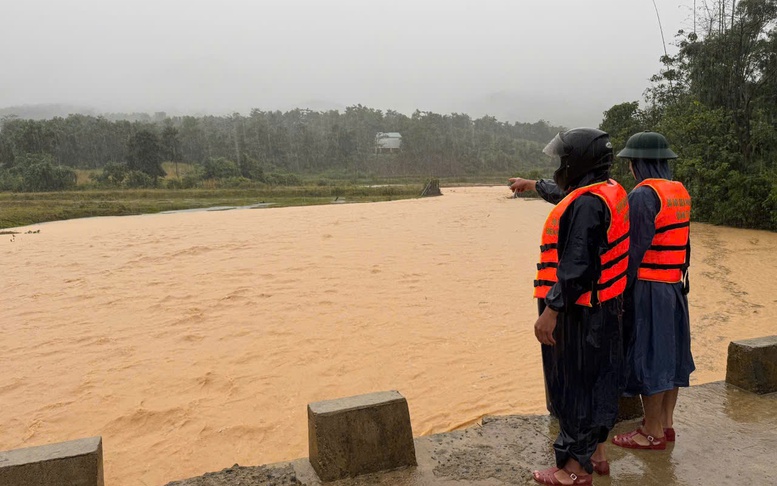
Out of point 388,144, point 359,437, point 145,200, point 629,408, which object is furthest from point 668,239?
point 388,144

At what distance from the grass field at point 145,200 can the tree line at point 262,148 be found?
735 centimetres

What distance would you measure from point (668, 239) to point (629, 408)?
43.7 inches

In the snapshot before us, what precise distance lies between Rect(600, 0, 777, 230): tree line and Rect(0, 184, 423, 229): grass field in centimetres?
1850

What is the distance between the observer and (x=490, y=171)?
7256 centimetres

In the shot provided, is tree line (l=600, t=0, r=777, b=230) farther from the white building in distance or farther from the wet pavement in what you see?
the white building in distance

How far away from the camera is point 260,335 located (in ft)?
21.7

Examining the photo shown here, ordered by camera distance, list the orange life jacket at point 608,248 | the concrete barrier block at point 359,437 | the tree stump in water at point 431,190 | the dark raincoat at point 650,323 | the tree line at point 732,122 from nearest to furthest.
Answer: the orange life jacket at point 608,248
the concrete barrier block at point 359,437
the dark raincoat at point 650,323
the tree line at point 732,122
the tree stump in water at point 431,190

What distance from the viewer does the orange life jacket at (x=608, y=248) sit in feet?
7.54

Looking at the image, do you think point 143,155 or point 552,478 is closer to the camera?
point 552,478

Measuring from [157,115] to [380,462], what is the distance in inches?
6289

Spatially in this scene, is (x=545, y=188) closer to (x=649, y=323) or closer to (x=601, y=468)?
(x=649, y=323)

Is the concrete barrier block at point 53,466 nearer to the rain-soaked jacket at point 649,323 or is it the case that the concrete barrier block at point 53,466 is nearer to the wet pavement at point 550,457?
the wet pavement at point 550,457

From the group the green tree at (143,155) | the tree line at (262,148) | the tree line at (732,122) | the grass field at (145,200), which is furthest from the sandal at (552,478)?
the green tree at (143,155)

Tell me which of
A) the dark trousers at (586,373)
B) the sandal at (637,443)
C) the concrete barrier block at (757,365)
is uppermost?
the dark trousers at (586,373)
